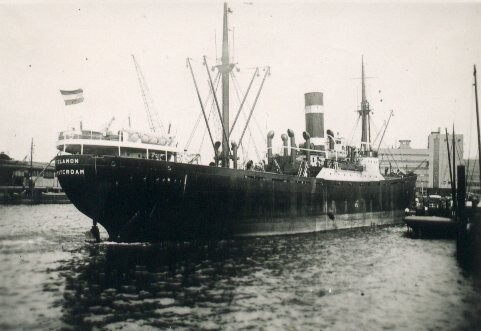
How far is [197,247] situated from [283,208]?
29.7 ft

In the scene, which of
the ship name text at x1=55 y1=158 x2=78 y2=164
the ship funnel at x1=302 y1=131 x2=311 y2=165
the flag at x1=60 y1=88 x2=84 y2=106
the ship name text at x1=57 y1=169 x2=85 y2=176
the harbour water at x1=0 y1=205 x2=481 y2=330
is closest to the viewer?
the harbour water at x1=0 y1=205 x2=481 y2=330

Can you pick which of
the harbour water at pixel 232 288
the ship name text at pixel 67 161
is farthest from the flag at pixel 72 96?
the harbour water at pixel 232 288

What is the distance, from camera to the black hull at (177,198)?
22156 mm

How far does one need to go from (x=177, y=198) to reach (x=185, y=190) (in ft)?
2.02

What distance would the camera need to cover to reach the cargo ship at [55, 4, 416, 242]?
73.2 ft

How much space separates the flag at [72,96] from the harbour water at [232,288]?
7715mm

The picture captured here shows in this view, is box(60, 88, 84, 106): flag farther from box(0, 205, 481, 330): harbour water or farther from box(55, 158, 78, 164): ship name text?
box(0, 205, 481, 330): harbour water

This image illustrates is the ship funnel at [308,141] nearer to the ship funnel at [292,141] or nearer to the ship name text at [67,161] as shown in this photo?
the ship funnel at [292,141]

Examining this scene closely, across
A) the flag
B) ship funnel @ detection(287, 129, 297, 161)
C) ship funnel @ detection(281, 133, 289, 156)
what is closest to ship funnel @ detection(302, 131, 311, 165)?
ship funnel @ detection(287, 129, 297, 161)


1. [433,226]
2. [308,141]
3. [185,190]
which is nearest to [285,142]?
[308,141]

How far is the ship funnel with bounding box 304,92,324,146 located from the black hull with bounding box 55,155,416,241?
8362 mm

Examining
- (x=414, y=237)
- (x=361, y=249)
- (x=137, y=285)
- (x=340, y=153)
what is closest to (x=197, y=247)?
(x=137, y=285)

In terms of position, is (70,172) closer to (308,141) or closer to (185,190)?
(185,190)

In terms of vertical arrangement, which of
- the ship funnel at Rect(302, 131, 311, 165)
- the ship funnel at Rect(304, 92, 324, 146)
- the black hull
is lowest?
the black hull
